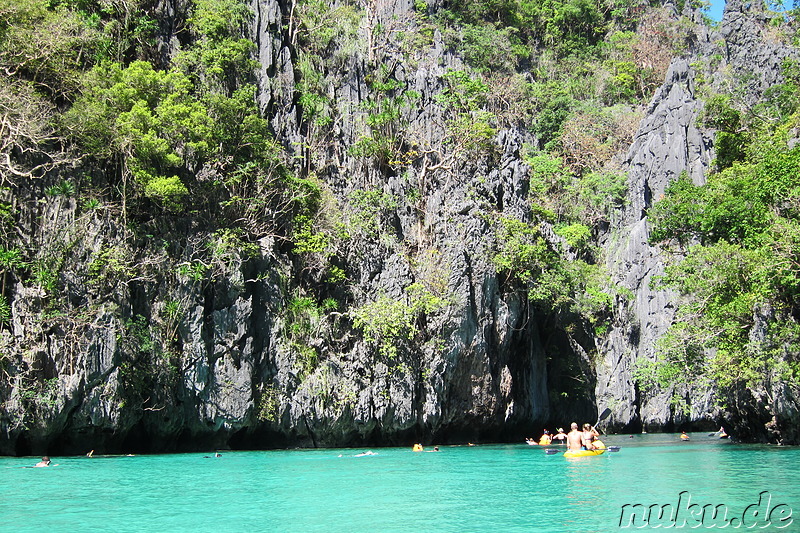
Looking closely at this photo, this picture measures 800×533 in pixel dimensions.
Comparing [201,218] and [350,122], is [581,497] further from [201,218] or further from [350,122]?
[350,122]

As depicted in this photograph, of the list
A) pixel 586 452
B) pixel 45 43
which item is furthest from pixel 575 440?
pixel 45 43

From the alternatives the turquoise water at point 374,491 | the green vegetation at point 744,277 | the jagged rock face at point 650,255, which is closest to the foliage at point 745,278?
the green vegetation at point 744,277

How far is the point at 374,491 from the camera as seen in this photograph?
1418 centimetres

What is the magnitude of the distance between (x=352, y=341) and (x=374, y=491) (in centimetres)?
1397

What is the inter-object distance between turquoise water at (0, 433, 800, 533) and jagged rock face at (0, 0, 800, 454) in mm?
2786

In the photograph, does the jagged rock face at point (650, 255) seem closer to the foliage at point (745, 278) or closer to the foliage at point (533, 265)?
Result: the foliage at point (533, 265)

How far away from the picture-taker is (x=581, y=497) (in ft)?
41.8

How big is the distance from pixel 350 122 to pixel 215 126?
8619 millimetres

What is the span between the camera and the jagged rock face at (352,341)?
72.8 feet

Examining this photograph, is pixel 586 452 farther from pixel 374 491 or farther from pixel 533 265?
pixel 533 265

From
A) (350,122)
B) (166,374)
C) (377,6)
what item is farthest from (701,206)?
(377,6)

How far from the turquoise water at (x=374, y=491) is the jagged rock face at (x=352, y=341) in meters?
2.79

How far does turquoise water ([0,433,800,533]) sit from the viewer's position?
10.8m

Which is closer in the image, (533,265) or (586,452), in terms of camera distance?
(586,452)
